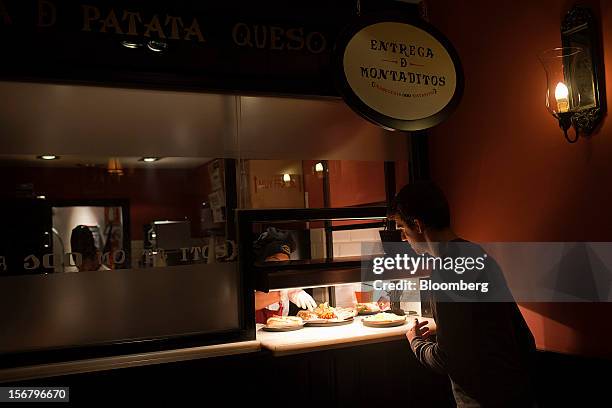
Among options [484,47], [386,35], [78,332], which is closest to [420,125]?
[386,35]

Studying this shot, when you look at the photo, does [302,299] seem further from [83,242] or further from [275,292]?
[83,242]

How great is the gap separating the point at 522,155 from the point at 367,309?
168cm

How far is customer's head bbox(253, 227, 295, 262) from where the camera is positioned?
146 inches

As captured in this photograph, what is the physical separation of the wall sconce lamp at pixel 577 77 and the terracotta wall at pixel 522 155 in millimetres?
53

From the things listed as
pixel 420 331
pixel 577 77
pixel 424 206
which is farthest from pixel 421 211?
pixel 577 77

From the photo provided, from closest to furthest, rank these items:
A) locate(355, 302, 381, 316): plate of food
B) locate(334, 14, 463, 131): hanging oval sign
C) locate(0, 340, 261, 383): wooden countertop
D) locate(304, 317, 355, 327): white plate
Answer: locate(334, 14, 463, 131): hanging oval sign, locate(0, 340, 261, 383): wooden countertop, locate(304, 317, 355, 327): white plate, locate(355, 302, 381, 316): plate of food

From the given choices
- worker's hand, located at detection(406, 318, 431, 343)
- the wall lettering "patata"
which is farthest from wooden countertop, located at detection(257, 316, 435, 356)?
the wall lettering "patata"

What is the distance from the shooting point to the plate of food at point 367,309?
422cm

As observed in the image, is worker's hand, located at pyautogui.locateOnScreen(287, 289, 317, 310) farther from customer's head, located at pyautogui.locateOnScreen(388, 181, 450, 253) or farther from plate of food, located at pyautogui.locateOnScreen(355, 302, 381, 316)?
customer's head, located at pyautogui.locateOnScreen(388, 181, 450, 253)

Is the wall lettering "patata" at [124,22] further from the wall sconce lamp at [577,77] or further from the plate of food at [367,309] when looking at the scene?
the plate of food at [367,309]

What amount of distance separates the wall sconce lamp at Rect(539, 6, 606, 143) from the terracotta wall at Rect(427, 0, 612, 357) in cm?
5

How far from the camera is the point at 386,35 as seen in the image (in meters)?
2.76

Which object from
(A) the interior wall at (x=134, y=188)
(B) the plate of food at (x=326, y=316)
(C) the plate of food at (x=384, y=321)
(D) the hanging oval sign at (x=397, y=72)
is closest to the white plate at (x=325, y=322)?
(B) the plate of food at (x=326, y=316)

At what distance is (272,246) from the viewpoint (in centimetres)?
379
